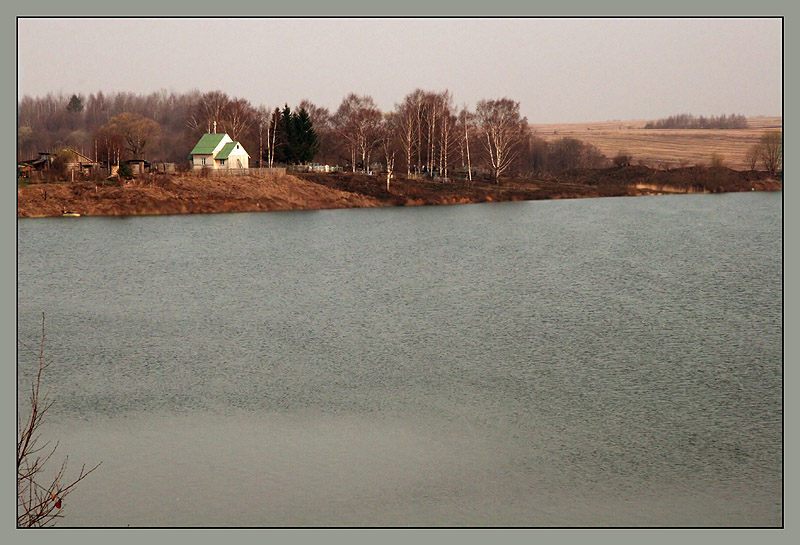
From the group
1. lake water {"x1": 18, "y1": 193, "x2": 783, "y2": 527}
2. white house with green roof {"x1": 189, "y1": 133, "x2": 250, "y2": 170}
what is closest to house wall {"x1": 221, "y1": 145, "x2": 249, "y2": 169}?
white house with green roof {"x1": 189, "y1": 133, "x2": 250, "y2": 170}

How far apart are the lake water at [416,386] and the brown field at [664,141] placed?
43.0 meters

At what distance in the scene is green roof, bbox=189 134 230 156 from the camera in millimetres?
61453

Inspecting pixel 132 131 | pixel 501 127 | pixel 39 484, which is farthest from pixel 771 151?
pixel 39 484

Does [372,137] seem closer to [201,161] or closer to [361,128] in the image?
[361,128]

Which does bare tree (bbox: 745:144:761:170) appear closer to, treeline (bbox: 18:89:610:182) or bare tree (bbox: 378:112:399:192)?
treeline (bbox: 18:89:610:182)

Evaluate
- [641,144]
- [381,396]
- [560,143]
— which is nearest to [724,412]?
[381,396]

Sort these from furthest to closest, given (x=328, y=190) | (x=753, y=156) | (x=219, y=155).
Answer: (x=753, y=156) → (x=219, y=155) → (x=328, y=190)

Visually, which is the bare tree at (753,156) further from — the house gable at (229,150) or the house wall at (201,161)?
the house wall at (201,161)

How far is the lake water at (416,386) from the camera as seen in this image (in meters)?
11.8

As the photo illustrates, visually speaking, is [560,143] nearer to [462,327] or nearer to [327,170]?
[327,170]

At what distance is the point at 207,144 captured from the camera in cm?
6219

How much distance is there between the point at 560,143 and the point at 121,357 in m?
68.0

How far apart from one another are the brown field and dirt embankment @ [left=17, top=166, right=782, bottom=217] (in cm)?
321

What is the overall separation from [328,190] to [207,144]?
1015 centimetres
